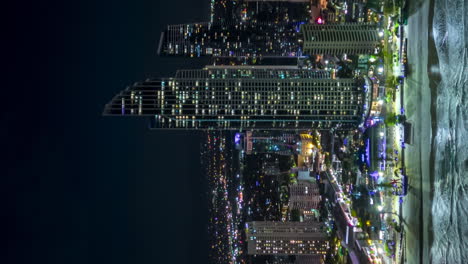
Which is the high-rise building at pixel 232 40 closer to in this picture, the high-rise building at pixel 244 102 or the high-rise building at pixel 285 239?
the high-rise building at pixel 244 102

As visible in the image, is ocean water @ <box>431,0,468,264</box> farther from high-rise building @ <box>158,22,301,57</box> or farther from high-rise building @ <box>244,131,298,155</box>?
high-rise building @ <box>244,131,298,155</box>

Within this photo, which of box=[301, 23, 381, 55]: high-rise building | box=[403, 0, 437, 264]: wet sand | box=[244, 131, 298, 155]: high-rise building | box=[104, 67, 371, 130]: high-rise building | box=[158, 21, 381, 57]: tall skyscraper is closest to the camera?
box=[403, 0, 437, 264]: wet sand

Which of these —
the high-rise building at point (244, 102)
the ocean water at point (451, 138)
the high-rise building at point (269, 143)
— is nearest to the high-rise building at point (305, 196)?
the high-rise building at point (269, 143)

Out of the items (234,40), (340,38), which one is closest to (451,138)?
(340,38)

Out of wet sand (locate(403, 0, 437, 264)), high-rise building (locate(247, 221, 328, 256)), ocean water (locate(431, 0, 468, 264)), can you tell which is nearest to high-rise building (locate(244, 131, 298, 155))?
high-rise building (locate(247, 221, 328, 256))

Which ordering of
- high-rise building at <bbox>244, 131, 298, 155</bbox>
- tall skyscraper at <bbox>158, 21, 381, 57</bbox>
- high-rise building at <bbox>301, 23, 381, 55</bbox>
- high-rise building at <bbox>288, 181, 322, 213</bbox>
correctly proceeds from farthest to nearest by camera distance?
1. high-rise building at <bbox>244, 131, 298, 155</bbox>
2. tall skyscraper at <bbox>158, 21, 381, 57</bbox>
3. high-rise building at <bbox>288, 181, 322, 213</bbox>
4. high-rise building at <bbox>301, 23, 381, 55</bbox>

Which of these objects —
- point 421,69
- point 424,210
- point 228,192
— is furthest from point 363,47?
point 228,192
